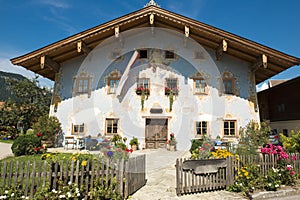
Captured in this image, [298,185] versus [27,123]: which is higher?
[27,123]

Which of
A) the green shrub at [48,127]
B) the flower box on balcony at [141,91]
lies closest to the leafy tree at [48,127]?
the green shrub at [48,127]

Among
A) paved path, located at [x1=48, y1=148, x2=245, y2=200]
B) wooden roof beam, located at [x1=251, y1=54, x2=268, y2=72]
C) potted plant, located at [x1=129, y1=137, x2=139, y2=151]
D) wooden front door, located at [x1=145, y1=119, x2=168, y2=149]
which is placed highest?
wooden roof beam, located at [x1=251, y1=54, x2=268, y2=72]

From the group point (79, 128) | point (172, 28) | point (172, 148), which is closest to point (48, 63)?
point (79, 128)

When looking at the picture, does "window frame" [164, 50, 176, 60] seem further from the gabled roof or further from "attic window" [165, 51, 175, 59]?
the gabled roof

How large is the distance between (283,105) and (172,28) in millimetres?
10861

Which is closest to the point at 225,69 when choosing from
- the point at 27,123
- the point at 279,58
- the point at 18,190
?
the point at 279,58

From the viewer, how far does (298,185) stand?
18.3 feet

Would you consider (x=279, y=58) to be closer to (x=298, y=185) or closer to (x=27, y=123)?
(x=298, y=185)

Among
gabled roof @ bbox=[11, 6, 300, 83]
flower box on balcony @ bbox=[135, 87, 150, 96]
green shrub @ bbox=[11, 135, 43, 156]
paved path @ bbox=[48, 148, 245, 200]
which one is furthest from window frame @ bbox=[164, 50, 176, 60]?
green shrub @ bbox=[11, 135, 43, 156]

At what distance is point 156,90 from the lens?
12.9m

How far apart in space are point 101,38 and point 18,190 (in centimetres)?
1059

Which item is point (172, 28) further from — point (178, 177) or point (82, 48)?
point (178, 177)

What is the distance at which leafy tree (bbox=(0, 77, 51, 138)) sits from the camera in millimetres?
19781

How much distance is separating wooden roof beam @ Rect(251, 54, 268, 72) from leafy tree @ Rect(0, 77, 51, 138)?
19.2 m
